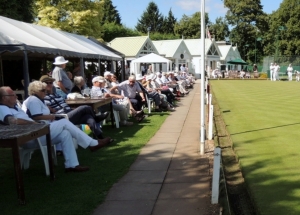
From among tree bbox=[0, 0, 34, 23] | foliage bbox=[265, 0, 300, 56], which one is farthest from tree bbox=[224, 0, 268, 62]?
tree bbox=[0, 0, 34, 23]

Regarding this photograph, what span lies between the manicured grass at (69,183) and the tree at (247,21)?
73.3m

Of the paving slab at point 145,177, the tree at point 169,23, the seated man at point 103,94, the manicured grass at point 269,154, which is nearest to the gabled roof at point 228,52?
the tree at point 169,23

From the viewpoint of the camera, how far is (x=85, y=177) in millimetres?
5238

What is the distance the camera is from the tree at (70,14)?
105 ft

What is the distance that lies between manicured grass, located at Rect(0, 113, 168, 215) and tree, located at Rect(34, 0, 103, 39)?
87.0 feet

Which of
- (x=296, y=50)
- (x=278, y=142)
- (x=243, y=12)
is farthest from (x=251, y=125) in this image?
(x=243, y=12)

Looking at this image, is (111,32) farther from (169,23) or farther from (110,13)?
(169,23)

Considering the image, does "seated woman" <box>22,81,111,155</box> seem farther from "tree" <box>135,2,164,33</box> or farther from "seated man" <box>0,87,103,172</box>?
"tree" <box>135,2,164,33</box>

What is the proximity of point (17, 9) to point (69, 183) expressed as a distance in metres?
21.1

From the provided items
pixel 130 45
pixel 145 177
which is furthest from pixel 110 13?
pixel 145 177

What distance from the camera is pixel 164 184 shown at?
4.95m

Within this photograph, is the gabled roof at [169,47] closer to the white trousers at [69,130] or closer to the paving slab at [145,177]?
the white trousers at [69,130]

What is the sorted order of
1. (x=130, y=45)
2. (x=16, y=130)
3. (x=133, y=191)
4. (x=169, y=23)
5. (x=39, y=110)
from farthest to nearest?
(x=169, y=23)
(x=130, y=45)
(x=39, y=110)
(x=133, y=191)
(x=16, y=130)

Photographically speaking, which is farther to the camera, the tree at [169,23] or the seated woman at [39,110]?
the tree at [169,23]
